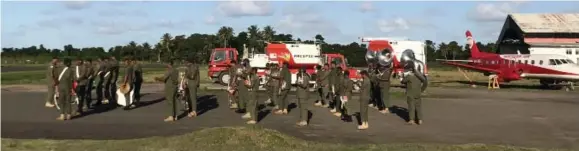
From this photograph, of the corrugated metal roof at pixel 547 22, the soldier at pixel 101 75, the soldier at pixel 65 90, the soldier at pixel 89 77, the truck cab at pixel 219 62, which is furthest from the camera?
the corrugated metal roof at pixel 547 22

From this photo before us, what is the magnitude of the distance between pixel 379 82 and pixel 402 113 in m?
1.27

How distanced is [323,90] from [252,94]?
439 centimetres

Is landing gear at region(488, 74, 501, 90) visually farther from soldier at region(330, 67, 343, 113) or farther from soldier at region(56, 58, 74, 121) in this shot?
soldier at region(56, 58, 74, 121)

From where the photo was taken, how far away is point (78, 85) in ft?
51.0

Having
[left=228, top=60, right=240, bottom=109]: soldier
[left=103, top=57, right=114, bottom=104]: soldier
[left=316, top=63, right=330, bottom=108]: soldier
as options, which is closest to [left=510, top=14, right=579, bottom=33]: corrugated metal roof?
[left=316, top=63, right=330, bottom=108]: soldier

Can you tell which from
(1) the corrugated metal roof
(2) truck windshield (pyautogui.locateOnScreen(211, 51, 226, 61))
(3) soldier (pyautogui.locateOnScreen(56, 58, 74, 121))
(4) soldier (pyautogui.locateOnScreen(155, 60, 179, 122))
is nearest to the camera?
(3) soldier (pyautogui.locateOnScreen(56, 58, 74, 121))

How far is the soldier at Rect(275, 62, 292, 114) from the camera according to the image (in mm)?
15734

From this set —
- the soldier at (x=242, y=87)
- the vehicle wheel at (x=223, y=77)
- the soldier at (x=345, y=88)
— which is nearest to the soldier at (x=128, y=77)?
the soldier at (x=242, y=87)

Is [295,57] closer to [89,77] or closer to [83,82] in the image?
[89,77]

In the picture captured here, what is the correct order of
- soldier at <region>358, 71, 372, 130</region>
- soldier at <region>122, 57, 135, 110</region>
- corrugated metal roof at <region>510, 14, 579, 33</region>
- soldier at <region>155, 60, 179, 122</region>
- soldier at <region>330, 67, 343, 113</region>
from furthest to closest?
1. corrugated metal roof at <region>510, 14, 579, 33</region>
2. soldier at <region>122, 57, 135, 110</region>
3. soldier at <region>330, 67, 343, 113</region>
4. soldier at <region>155, 60, 179, 122</region>
5. soldier at <region>358, 71, 372, 130</region>

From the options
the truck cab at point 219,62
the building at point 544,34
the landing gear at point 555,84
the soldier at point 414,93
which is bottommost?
the landing gear at point 555,84

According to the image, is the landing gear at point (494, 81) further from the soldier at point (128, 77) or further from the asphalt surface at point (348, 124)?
the soldier at point (128, 77)

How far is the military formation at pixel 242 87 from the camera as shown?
14.1 metres

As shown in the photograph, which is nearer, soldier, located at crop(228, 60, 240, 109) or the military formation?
the military formation
